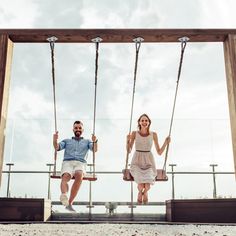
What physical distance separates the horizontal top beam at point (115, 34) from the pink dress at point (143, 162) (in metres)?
1.75

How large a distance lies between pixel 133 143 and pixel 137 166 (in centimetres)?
43

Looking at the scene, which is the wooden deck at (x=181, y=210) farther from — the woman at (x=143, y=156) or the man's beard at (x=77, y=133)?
the man's beard at (x=77, y=133)

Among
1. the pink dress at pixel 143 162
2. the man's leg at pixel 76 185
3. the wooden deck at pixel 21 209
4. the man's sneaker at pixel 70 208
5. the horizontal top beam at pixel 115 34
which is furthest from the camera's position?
the wooden deck at pixel 21 209

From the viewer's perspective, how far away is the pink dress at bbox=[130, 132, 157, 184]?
19.3ft

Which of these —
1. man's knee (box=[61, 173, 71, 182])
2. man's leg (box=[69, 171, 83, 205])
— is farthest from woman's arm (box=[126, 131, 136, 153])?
man's knee (box=[61, 173, 71, 182])

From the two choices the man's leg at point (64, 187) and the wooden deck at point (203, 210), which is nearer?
the man's leg at point (64, 187)

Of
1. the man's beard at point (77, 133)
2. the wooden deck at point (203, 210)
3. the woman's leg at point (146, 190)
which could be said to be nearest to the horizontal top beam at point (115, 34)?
the man's beard at point (77, 133)

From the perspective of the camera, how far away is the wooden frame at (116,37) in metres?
5.03

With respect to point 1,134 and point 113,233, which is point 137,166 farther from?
point 1,134

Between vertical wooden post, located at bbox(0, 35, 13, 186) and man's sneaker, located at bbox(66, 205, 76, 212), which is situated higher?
vertical wooden post, located at bbox(0, 35, 13, 186)

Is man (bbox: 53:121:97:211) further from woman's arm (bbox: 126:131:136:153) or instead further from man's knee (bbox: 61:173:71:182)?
woman's arm (bbox: 126:131:136:153)

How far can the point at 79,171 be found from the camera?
19.1ft

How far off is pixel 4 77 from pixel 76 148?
1694 mm

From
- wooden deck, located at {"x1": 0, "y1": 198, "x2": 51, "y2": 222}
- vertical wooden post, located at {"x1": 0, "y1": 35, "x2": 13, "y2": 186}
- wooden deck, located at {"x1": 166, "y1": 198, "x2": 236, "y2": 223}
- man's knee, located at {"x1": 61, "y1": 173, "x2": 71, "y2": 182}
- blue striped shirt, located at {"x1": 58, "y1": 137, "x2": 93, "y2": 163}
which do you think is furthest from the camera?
wooden deck, located at {"x1": 0, "y1": 198, "x2": 51, "y2": 222}
